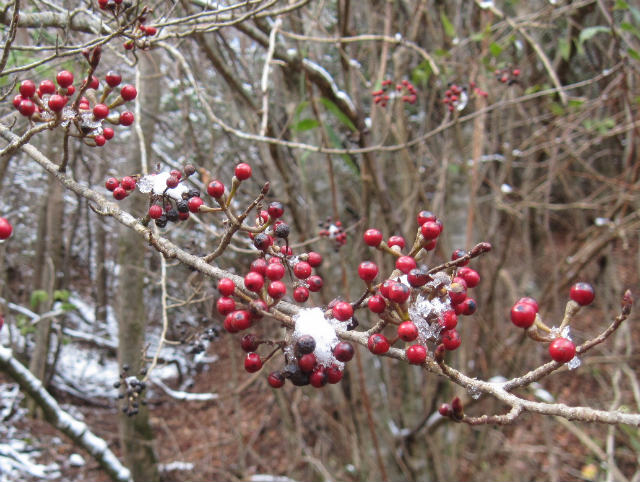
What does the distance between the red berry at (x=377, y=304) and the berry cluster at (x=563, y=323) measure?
18cm

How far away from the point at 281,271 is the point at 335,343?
0.44ft

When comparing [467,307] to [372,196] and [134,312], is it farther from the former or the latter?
[134,312]

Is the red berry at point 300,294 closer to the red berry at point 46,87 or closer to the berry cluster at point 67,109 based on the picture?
the berry cluster at point 67,109

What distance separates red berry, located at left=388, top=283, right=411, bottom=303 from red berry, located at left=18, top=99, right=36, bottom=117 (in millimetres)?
761

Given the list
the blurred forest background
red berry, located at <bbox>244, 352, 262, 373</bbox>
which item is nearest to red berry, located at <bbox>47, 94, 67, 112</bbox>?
red berry, located at <bbox>244, 352, 262, 373</bbox>

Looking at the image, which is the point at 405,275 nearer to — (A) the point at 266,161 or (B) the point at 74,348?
(A) the point at 266,161

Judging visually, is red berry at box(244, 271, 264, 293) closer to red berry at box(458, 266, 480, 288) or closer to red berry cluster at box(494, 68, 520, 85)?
red berry at box(458, 266, 480, 288)

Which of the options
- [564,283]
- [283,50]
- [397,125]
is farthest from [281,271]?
[564,283]

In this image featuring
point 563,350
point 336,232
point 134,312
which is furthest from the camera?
point 134,312

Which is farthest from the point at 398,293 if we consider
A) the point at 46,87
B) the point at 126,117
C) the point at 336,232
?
the point at 336,232

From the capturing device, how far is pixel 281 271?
0.68 m

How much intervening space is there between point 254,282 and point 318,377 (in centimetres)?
17

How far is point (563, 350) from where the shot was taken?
1.96 ft

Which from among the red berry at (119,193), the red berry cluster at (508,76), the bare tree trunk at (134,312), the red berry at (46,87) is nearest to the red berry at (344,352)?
the red berry at (119,193)
